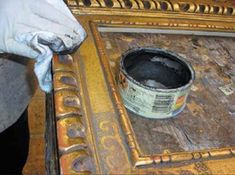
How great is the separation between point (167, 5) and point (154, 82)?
233 mm

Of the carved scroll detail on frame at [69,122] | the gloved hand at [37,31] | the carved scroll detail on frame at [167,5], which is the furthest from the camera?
the carved scroll detail on frame at [167,5]

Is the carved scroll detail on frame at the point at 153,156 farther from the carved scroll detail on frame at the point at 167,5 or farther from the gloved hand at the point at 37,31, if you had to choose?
the carved scroll detail on frame at the point at 167,5

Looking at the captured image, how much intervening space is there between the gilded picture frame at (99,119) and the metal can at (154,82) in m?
0.03

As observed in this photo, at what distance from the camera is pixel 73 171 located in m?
0.36

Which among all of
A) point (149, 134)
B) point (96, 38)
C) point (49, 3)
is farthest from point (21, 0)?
point (149, 134)

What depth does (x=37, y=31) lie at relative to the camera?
0.47m

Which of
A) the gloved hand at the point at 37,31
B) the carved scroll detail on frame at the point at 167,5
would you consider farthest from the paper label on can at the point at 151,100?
the carved scroll detail on frame at the point at 167,5

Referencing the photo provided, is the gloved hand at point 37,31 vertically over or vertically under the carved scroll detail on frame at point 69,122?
over

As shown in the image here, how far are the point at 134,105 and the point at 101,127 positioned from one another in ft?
0.25

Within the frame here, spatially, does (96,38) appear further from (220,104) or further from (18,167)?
(18,167)

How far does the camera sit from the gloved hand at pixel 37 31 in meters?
0.47

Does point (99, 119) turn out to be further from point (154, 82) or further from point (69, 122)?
point (154, 82)

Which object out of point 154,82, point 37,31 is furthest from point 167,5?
point 37,31

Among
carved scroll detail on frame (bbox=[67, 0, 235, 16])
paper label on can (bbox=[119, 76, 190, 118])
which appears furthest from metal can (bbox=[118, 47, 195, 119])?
carved scroll detail on frame (bbox=[67, 0, 235, 16])
